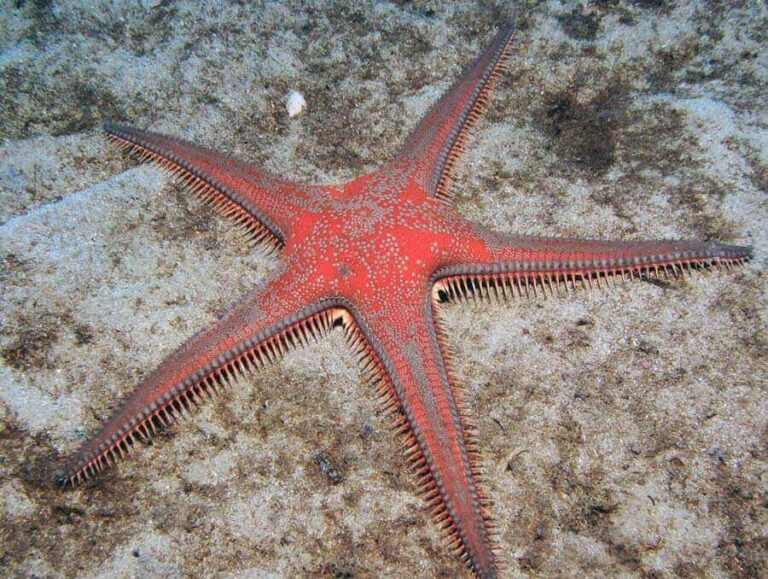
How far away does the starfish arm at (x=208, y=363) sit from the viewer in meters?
3.28

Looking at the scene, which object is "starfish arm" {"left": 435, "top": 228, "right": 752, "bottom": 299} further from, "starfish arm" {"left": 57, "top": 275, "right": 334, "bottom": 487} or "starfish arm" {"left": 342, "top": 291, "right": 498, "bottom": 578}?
"starfish arm" {"left": 57, "top": 275, "right": 334, "bottom": 487}

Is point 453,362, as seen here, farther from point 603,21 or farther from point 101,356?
point 603,21

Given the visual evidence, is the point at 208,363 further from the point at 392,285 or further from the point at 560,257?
the point at 560,257

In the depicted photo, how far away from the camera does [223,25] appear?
5.12 metres

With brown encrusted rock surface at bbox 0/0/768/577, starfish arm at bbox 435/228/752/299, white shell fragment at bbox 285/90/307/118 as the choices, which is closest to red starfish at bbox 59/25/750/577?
starfish arm at bbox 435/228/752/299

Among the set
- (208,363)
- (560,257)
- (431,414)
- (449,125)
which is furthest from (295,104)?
(431,414)

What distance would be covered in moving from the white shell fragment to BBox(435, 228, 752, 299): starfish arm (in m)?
2.03

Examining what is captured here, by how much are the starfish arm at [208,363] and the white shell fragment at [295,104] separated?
1.81m

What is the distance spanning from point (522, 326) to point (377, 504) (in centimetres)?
153

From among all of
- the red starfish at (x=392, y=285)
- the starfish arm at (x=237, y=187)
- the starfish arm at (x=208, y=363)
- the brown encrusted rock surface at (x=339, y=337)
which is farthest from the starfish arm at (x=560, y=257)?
the starfish arm at (x=237, y=187)

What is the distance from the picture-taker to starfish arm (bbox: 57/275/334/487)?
3.28m

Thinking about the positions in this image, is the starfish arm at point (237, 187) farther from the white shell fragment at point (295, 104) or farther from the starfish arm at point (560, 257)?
the starfish arm at point (560, 257)

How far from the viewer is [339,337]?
155 inches

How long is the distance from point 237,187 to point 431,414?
83.2 inches
